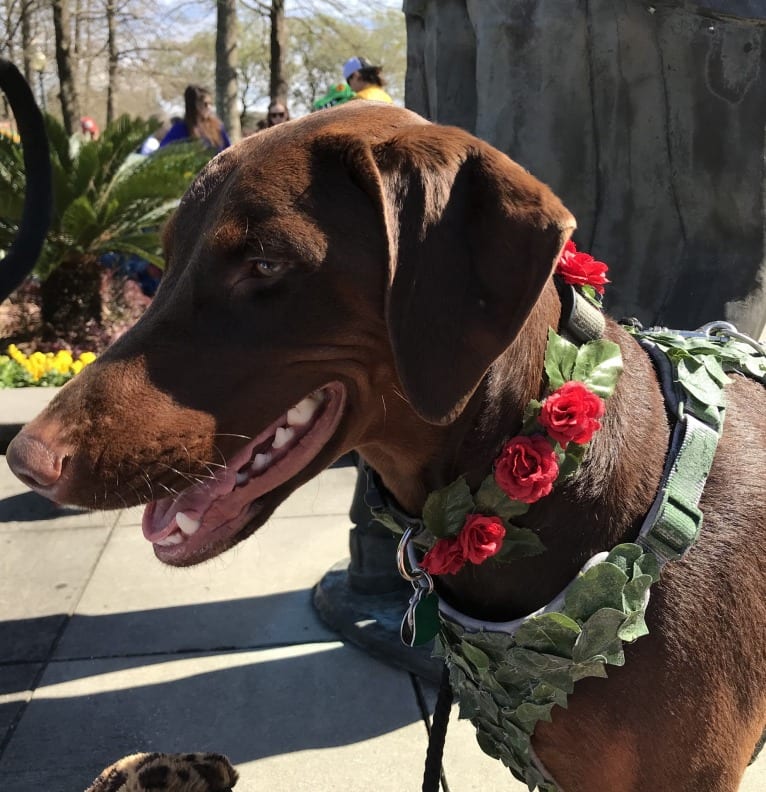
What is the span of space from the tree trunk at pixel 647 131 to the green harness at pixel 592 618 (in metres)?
1.76

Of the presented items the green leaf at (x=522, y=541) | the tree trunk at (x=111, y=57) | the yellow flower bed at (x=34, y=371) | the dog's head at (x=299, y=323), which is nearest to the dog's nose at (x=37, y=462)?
the dog's head at (x=299, y=323)

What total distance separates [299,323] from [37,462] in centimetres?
53

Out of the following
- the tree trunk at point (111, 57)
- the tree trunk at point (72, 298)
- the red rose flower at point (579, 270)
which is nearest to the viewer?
the red rose flower at point (579, 270)

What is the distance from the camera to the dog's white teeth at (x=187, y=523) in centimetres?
163

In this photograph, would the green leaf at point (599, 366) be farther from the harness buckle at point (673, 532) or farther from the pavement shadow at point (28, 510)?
the pavement shadow at point (28, 510)

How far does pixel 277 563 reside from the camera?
435 centimetres

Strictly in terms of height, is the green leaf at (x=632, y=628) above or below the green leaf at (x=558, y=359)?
below

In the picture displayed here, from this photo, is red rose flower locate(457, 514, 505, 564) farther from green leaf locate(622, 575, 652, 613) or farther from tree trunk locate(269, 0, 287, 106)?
tree trunk locate(269, 0, 287, 106)

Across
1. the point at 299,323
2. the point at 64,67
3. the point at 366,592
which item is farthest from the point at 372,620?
the point at 64,67

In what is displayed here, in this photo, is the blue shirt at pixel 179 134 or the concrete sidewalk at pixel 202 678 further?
the blue shirt at pixel 179 134

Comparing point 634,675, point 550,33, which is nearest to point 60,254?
point 550,33

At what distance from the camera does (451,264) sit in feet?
4.81

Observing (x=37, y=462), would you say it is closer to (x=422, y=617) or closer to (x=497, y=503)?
(x=497, y=503)

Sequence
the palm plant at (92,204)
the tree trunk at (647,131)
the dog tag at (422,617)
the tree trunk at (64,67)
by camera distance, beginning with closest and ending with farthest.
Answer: the dog tag at (422,617), the tree trunk at (647,131), the palm plant at (92,204), the tree trunk at (64,67)
